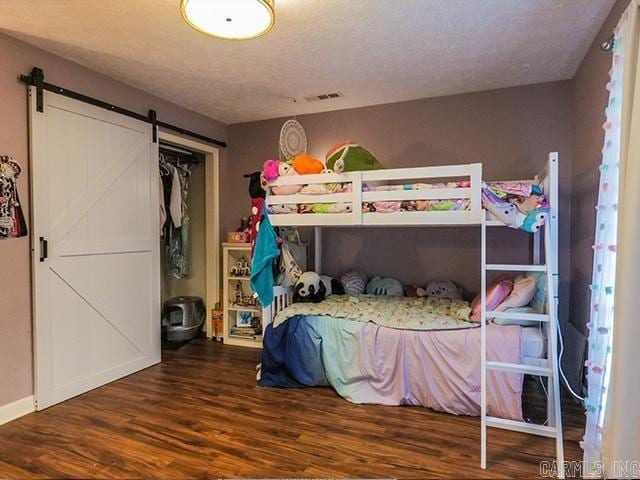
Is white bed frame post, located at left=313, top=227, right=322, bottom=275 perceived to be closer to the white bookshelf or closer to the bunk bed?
the white bookshelf

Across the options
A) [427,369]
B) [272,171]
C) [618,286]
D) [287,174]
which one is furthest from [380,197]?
[618,286]

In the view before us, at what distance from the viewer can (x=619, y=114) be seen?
1.84 meters

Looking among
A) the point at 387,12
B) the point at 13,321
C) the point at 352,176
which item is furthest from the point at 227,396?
the point at 387,12

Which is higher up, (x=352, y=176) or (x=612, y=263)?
(x=352, y=176)

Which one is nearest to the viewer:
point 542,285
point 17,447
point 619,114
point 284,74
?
point 619,114

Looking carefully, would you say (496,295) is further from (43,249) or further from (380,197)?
(43,249)

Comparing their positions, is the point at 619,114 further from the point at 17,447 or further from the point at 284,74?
the point at 17,447

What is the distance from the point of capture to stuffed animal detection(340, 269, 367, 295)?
148 inches

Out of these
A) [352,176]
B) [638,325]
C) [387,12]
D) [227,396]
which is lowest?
[227,396]

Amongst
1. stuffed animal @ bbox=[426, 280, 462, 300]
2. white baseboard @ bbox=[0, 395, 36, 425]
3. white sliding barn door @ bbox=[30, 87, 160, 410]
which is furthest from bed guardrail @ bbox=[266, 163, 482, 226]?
white baseboard @ bbox=[0, 395, 36, 425]

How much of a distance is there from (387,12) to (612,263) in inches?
69.9

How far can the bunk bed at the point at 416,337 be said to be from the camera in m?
2.36

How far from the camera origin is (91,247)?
3.02 metres

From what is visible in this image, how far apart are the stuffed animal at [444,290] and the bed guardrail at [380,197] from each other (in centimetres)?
113
